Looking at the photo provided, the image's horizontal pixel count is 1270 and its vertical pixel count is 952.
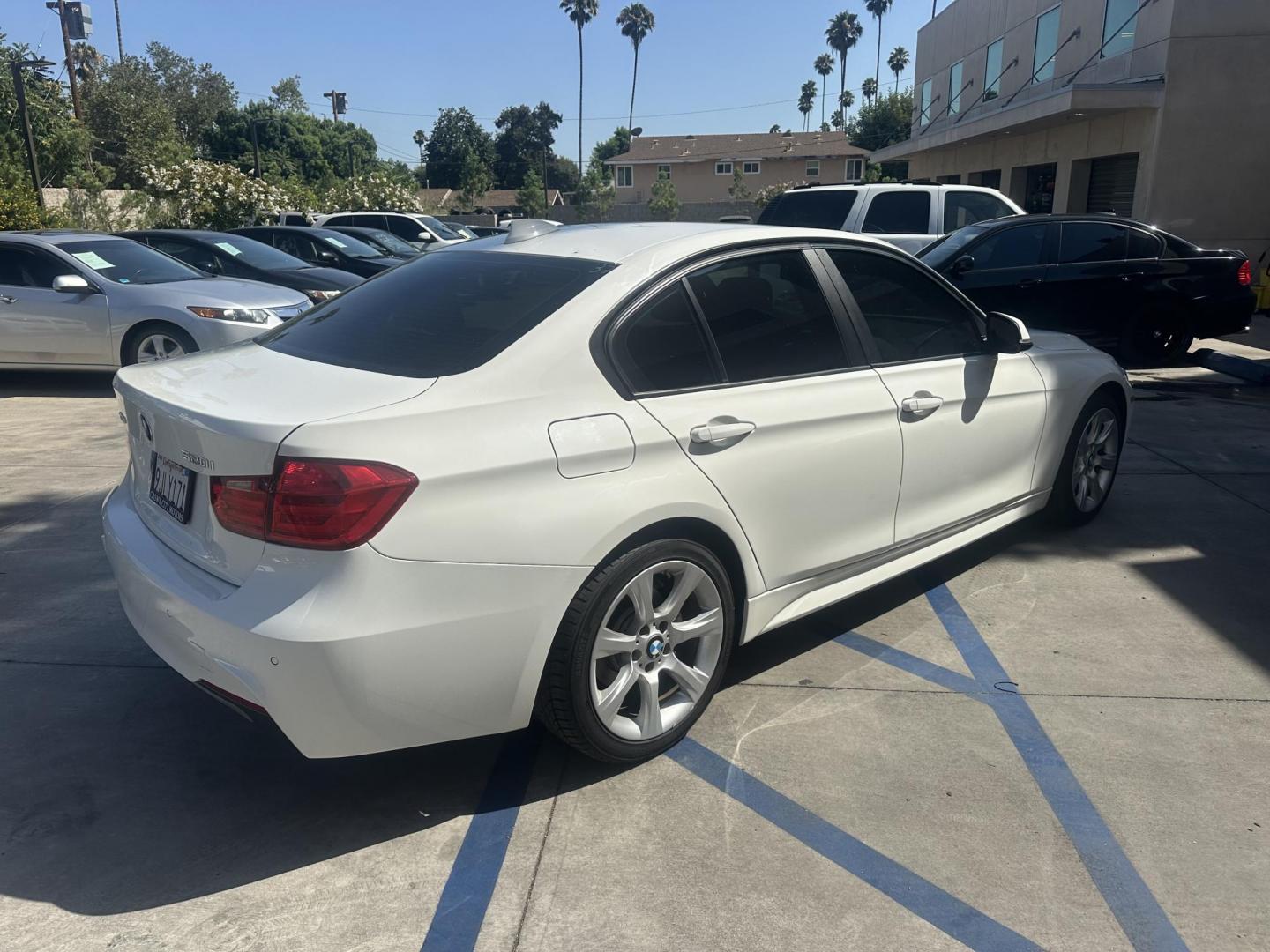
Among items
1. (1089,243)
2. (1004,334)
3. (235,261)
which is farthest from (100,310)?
(1089,243)

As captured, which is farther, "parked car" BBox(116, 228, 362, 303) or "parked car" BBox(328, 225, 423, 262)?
"parked car" BBox(328, 225, 423, 262)

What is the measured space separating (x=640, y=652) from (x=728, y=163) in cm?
7253

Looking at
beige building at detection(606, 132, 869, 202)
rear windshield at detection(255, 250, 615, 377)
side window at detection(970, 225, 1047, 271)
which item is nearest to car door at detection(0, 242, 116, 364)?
rear windshield at detection(255, 250, 615, 377)

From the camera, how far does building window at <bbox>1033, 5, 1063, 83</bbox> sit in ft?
75.0

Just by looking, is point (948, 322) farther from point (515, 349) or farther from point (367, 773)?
point (367, 773)

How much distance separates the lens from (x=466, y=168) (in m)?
105

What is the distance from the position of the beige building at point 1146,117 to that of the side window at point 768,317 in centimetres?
1664

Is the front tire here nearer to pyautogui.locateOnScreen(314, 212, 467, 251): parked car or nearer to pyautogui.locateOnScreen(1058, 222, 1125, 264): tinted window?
pyautogui.locateOnScreen(1058, 222, 1125, 264): tinted window

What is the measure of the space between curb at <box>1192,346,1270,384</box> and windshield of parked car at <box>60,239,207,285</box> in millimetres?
10831

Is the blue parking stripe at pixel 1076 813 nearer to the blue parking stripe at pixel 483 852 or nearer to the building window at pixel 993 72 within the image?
the blue parking stripe at pixel 483 852

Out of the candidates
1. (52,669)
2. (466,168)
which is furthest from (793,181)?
(52,669)

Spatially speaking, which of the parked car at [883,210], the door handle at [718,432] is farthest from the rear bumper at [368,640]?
the parked car at [883,210]

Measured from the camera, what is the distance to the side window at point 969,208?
1202 centimetres

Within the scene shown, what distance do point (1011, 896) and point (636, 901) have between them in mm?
1000
